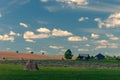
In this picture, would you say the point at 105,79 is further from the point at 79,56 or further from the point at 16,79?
the point at 79,56

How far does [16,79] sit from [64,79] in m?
6.26

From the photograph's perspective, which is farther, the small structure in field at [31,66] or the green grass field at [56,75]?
the small structure in field at [31,66]

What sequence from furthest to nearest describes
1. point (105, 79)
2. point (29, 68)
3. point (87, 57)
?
point (87, 57)
point (29, 68)
point (105, 79)

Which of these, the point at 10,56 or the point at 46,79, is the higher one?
the point at 10,56

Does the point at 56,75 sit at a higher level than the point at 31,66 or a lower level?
lower

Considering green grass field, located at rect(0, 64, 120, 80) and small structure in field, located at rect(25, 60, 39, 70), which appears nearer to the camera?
green grass field, located at rect(0, 64, 120, 80)

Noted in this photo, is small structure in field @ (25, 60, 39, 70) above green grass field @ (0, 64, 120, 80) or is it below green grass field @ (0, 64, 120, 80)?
above

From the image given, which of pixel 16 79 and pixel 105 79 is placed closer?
pixel 16 79

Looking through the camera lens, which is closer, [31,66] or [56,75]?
[56,75]

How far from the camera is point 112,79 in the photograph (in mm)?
54000

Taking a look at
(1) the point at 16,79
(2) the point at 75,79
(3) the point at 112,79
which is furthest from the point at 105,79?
(1) the point at 16,79

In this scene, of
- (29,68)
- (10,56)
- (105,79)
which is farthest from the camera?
(10,56)

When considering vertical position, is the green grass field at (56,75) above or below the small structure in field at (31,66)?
below

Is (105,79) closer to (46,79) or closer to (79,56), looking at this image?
(46,79)
